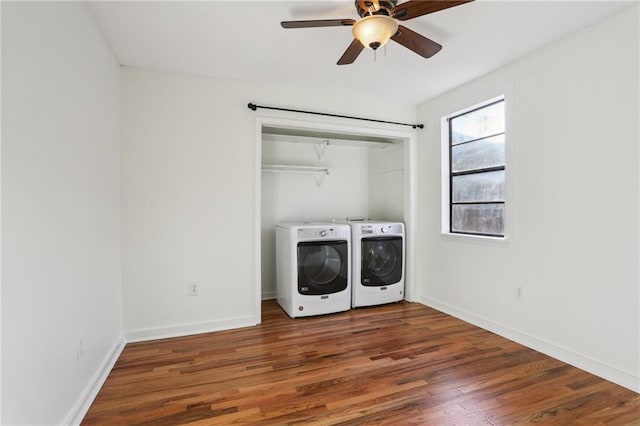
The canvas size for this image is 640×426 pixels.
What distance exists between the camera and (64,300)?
1.49 meters

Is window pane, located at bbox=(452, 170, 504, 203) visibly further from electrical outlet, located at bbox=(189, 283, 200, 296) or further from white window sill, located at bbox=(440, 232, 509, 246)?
electrical outlet, located at bbox=(189, 283, 200, 296)

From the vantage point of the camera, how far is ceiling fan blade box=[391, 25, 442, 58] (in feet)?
5.82

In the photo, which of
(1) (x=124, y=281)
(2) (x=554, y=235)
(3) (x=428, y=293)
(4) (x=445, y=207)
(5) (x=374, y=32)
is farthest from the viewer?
(3) (x=428, y=293)

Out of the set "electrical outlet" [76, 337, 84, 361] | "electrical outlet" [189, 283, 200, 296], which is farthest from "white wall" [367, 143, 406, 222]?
"electrical outlet" [76, 337, 84, 361]

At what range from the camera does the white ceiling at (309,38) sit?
1.88 metres

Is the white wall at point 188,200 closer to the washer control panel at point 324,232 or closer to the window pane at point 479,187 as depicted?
the washer control panel at point 324,232

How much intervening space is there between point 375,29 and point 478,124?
1909 mm

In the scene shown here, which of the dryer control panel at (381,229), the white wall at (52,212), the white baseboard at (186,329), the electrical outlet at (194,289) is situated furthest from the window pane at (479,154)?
the white wall at (52,212)

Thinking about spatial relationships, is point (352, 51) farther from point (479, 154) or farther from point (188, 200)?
point (188, 200)

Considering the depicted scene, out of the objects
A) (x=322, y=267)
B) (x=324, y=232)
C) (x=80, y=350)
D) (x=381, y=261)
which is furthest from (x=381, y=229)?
(x=80, y=350)

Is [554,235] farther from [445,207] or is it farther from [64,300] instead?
[64,300]

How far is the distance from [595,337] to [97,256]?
133 inches

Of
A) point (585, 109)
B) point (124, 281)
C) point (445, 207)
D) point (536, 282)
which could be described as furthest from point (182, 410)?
point (585, 109)

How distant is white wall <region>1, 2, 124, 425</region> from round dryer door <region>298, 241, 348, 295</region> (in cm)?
167
